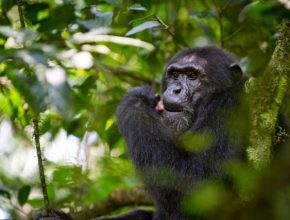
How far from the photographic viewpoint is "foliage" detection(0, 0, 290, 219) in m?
2.24

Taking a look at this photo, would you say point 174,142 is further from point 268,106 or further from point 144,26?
point 268,106

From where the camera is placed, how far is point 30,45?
2395 mm

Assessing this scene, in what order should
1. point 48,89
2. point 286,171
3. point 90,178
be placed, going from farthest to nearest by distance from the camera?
point 90,178
point 48,89
point 286,171

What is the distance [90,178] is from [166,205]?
652 millimetres

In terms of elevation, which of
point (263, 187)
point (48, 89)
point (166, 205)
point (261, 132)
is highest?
point (263, 187)

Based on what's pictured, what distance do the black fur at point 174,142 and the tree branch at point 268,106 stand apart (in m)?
0.79

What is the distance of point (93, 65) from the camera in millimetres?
2775

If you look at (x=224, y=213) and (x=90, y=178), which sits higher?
(x=224, y=213)

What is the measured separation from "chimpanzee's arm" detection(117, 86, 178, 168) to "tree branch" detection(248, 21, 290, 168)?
120cm

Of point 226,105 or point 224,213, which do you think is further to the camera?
point 226,105

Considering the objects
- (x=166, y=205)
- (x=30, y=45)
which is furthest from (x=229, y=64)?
(x=30, y=45)

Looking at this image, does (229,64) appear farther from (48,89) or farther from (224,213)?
(224,213)

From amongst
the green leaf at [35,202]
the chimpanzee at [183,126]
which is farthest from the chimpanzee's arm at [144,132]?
the green leaf at [35,202]

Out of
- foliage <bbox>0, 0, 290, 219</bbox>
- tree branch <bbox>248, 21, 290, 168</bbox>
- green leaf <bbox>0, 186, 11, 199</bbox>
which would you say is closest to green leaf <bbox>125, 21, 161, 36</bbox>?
foliage <bbox>0, 0, 290, 219</bbox>
